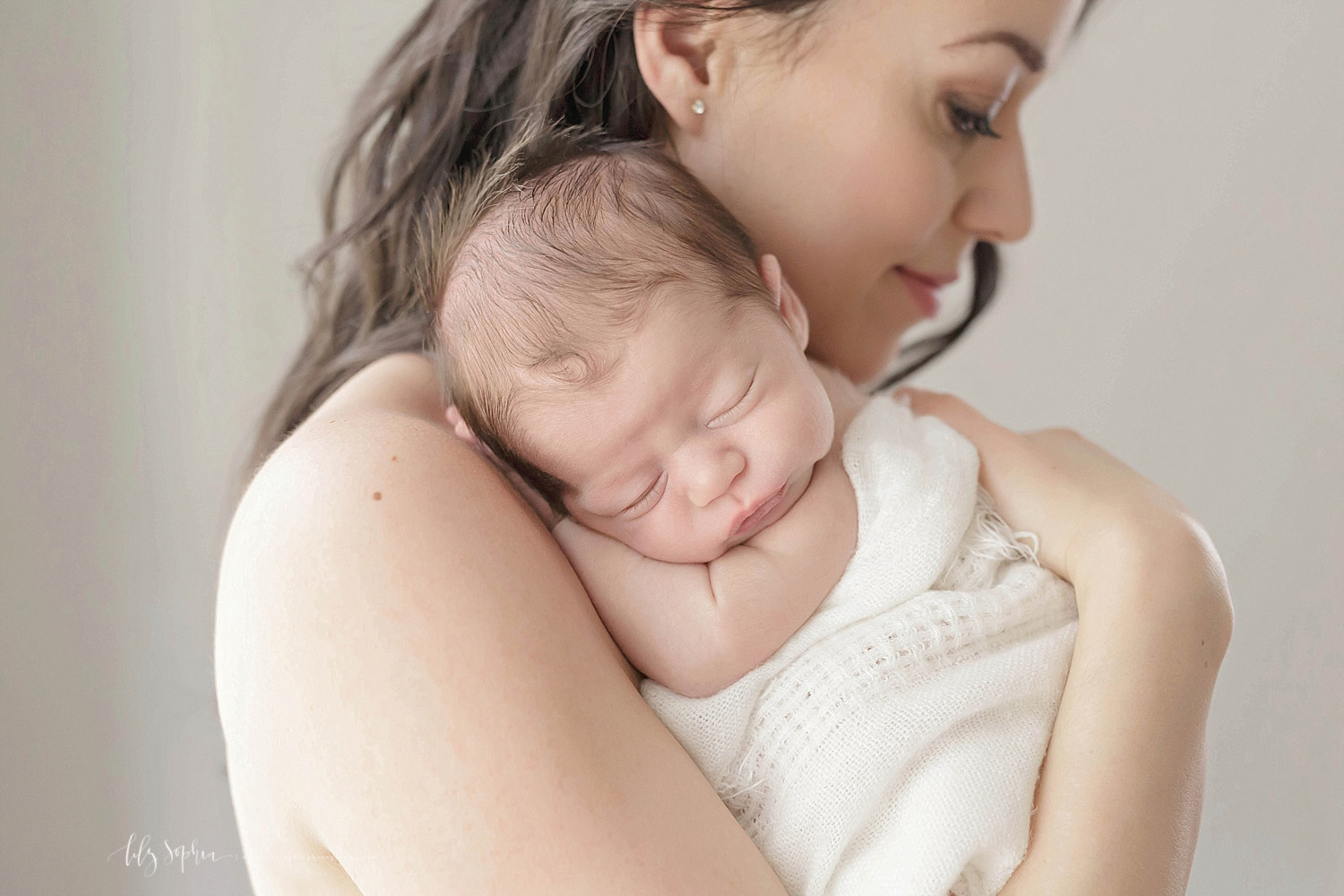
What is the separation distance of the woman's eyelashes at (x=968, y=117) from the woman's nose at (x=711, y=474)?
527mm

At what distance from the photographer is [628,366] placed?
34.4 inches

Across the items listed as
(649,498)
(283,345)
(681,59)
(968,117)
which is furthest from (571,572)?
(283,345)

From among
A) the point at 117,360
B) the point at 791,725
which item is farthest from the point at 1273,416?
the point at 117,360

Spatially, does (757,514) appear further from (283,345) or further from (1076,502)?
(283,345)

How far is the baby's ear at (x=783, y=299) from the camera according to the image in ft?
3.32

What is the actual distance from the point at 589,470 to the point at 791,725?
28 cm

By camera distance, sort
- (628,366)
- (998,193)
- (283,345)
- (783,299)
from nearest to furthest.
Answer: (628,366), (783,299), (998,193), (283,345)

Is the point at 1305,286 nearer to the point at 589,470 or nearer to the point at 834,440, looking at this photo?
the point at 834,440

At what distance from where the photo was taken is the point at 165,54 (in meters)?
1.64

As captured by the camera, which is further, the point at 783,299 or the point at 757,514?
the point at 783,299

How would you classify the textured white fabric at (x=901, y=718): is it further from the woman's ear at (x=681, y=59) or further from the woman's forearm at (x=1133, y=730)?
the woman's ear at (x=681, y=59)

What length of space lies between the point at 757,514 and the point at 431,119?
681mm

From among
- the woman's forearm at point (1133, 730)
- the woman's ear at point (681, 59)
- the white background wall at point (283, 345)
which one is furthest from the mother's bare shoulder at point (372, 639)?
the white background wall at point (283, 345)

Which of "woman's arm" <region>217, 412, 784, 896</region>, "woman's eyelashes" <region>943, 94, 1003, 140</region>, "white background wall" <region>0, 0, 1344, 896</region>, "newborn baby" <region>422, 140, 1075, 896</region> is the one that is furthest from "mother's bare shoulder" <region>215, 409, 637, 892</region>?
"white background wall" <region>0, 0, 1344, 896</region>
